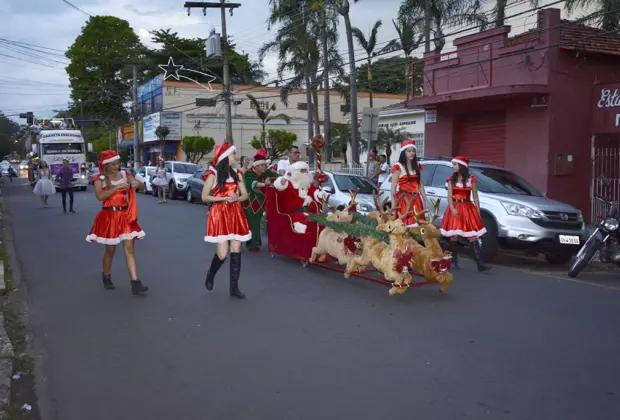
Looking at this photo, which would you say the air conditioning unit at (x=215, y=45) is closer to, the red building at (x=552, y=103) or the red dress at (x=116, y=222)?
the red building at (x=552, y=103)

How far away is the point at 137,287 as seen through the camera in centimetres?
788

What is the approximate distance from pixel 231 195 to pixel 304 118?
150 feet

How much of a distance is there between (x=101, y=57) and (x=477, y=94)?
5168 cm

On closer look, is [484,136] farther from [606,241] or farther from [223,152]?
[223,152]

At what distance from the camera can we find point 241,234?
744cm

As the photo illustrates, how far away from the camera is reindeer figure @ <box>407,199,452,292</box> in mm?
7543

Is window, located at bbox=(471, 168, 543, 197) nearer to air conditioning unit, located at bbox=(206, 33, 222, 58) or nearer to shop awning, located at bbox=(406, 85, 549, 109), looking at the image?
shop awning, located at bbox=(406, 85, 549, 109)

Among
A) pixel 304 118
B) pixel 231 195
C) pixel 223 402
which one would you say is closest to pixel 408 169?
pixel 231 195

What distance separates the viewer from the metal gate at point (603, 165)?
1622 cm

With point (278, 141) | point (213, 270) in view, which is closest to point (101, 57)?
point (278, 141)

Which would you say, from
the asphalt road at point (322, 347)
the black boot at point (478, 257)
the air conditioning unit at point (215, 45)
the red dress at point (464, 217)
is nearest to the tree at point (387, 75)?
the air conditioning unit at point (215, 45)

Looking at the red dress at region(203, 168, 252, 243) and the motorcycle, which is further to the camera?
the motorcycle

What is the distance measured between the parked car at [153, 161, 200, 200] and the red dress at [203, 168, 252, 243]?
1865 cm

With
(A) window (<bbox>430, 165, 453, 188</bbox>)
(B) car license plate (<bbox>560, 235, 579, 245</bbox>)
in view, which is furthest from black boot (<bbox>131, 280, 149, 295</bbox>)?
(B) car license plate (<bbox>560, 235, 579, 245</bbox>)
